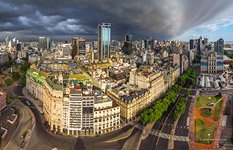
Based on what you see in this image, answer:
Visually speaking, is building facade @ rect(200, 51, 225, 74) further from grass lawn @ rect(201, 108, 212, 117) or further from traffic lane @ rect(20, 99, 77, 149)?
traffic lane @ rect(20, 99, 77, 149)

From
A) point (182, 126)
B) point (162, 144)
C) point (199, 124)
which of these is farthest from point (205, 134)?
point (162, 144)

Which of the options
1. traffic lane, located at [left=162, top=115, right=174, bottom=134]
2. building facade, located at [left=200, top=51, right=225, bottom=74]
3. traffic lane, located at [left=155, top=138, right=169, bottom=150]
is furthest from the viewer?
building facade, located at [left=200, top=51, right=225, bottom=74]

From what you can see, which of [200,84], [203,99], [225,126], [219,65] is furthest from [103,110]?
[219,65]

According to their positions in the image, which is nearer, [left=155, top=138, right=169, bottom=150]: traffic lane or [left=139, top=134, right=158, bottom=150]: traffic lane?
[left=155, top=138, right=169, bottom=150]: traffic lane

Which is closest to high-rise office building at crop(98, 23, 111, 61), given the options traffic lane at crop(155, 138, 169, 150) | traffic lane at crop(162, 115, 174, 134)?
traffic lane at crop(162, 115, 174, 134)

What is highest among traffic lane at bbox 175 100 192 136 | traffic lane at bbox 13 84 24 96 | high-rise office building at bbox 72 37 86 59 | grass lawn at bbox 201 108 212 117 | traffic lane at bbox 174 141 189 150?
high-rise office building at bbox 72 37 86 59

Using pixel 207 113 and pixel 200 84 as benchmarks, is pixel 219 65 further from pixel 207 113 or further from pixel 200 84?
pixel 207 113

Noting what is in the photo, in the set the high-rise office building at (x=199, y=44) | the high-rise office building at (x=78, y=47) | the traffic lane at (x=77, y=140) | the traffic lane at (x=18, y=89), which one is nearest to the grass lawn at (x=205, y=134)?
the traffic lane at (x=77, y=140)
